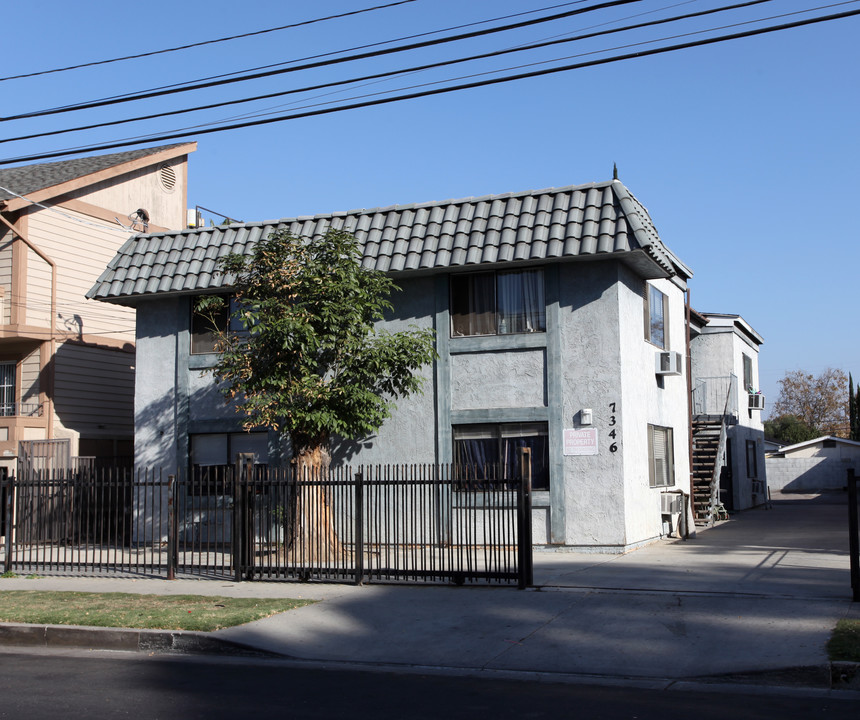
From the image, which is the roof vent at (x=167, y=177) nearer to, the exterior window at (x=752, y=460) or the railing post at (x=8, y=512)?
the railing post at (x=8, y=512)

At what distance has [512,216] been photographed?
1730 cm

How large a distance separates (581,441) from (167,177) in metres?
17.2

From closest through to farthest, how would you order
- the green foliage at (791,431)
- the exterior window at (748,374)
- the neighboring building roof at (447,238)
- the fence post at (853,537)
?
the fence post at (853,537), the neighboring building roof at (447,238), the exterior window at (748,374), the green foliage at (791,431)

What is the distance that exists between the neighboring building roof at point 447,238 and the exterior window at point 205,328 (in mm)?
834

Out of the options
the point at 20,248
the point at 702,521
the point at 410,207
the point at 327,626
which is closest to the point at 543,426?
the point at 410,207

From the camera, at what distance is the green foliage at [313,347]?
15602mm

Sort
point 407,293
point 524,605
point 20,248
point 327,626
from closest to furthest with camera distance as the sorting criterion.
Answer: point 327,626
point 524,605
point 407,293
point 20,248

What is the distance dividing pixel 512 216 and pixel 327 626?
29.9 feet

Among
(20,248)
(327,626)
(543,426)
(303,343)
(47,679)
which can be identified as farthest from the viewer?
(20,248)

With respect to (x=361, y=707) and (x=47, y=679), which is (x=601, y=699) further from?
(x=47, y=679)

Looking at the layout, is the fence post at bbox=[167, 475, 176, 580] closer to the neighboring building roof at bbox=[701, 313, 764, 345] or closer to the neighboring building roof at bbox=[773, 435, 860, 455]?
the neighboring building roof at bbox=[701, 313, 764, 345]

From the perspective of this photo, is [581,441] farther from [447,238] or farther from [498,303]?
[447,238]

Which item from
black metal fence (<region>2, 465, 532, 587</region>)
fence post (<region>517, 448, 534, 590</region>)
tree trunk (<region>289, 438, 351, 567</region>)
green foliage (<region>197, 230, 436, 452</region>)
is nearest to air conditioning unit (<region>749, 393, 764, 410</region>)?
black metal fence (<region>2, 465, 532, 587</region>)

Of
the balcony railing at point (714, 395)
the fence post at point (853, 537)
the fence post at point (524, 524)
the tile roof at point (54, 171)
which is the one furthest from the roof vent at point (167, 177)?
the fence post at point (853, 537)
